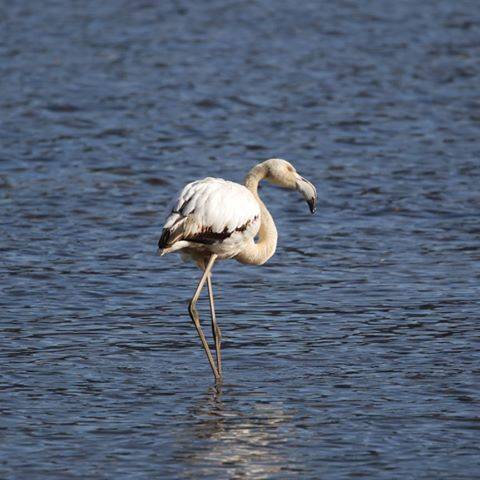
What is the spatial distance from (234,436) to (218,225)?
1747 mm

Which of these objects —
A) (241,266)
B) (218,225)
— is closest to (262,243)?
(218,225)

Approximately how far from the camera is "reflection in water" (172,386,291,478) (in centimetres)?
733

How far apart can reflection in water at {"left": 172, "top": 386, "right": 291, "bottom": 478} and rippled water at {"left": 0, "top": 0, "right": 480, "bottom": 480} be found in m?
0.02

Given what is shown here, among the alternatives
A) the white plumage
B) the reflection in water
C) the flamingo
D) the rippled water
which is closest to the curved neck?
the flamingo

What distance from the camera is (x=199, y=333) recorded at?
9219 millimetres

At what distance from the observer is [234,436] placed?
25.7 ft

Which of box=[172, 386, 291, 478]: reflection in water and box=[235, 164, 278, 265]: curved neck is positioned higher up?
box=[235, 164, 278, 265]: curved neck

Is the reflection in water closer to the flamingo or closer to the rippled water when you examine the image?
the rippled water

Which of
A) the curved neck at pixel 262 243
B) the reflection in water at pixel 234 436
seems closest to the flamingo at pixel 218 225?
the curved neck at pixel 262 243

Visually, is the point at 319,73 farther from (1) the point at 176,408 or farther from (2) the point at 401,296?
(1) the point at 176,408

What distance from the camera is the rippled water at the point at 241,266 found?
7.81 meters

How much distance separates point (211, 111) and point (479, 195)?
509 cm

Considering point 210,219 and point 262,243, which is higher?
point 210,219

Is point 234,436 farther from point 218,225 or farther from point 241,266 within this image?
point 241,266
